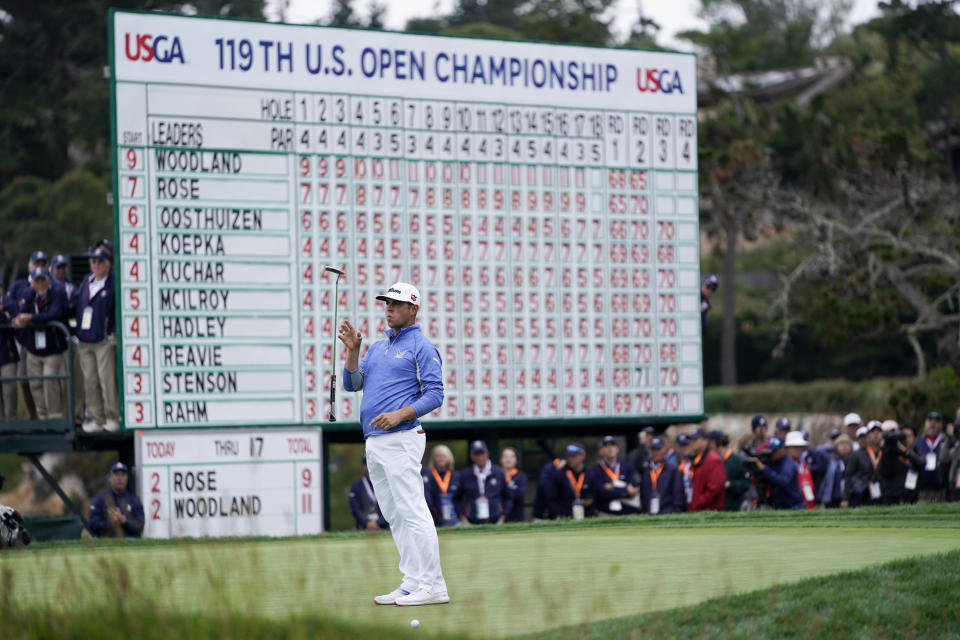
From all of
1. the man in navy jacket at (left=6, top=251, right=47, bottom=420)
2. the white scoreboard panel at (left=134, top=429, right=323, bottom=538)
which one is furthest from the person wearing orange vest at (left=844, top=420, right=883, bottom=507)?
the man in navy jacket at (left=6, top=251, right=47, bottom=420)

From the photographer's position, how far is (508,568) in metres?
11.6

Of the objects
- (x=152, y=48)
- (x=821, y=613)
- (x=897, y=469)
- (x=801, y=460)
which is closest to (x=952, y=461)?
(x=897, y=469)

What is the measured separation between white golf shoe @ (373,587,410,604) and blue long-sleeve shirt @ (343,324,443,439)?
104 centimetres

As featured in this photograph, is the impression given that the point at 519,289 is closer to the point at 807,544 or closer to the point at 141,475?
the point at 141,475

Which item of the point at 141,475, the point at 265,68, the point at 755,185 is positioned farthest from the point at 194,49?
the point at 755,185

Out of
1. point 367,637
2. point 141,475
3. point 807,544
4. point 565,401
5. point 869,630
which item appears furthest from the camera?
point 565,401

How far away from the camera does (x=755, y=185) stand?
115 ft

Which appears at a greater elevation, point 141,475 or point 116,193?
point 116,193

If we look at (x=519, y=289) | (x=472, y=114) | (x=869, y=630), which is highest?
(x=472, y=114)

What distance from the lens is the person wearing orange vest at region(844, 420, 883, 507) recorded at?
19.8 m

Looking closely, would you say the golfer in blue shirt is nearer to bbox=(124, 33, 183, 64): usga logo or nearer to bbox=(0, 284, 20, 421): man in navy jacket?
bbox=(124, 33, 183, 64): usga logo

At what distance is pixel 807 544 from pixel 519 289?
302 inches

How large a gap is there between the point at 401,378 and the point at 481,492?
9032mm

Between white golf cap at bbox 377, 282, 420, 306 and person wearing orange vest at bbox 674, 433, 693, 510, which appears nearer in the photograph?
white golf cap at bbox 377, 282, 420, 306
